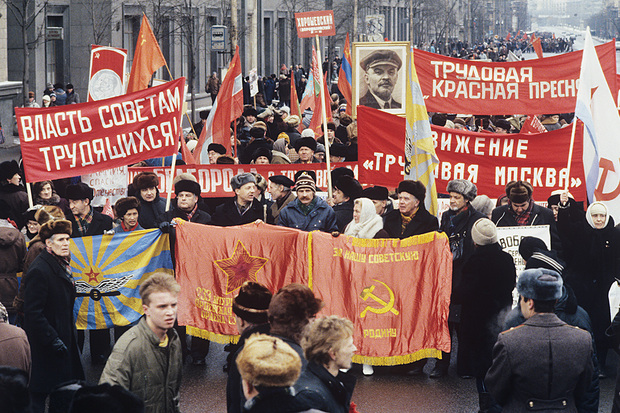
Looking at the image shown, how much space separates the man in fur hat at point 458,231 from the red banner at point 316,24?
6.40m

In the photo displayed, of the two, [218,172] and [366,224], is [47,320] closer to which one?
[366,224]

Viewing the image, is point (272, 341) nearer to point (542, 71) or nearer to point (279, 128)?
point (542, 71)

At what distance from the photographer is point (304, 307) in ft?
15.5

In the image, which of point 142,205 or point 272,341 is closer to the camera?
point 272,341

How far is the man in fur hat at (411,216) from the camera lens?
26.2ft

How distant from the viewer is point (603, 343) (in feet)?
25.8

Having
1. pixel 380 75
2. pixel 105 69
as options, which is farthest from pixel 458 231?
pixel 380 75

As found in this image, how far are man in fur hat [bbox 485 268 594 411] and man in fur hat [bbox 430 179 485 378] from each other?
2.89 metres

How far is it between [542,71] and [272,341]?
7.03m

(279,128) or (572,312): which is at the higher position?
(279,128)

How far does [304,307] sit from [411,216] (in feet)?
11.5

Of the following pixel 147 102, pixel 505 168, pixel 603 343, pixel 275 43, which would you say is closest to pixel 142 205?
pixel 147 102

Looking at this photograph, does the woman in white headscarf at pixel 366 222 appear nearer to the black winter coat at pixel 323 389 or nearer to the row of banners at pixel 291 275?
the row of banners at pixel 291 275

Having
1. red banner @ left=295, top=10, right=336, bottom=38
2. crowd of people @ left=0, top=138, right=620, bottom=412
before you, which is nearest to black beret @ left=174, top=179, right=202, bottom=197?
crowd of people @ left=0, top=138, right=620, bottom=412
